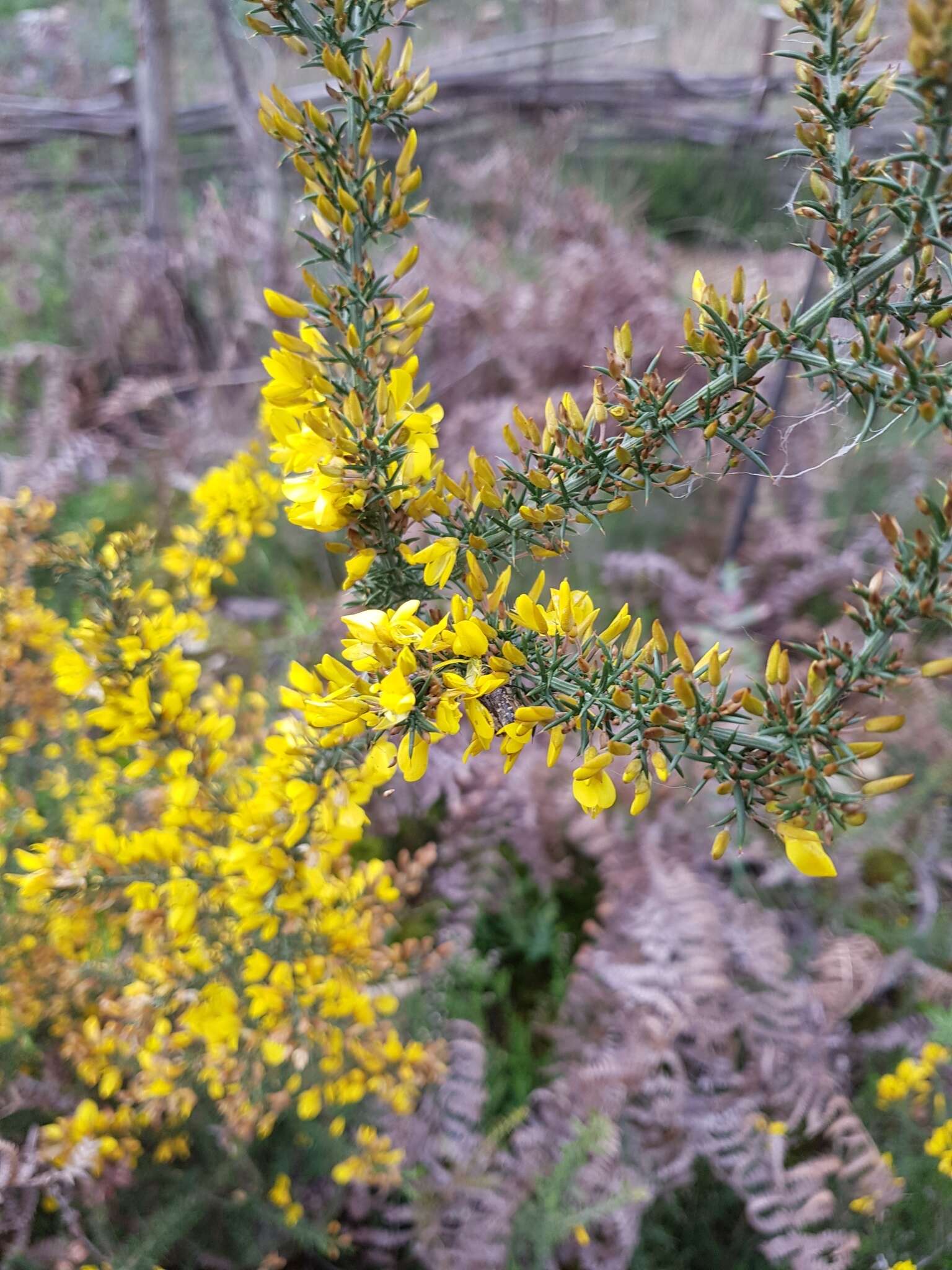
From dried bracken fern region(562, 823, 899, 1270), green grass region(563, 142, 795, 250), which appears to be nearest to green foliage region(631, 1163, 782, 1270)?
dried bracken fern region(562, 823, 899, 1270)

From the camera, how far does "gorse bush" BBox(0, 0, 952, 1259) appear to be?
1.75 ft

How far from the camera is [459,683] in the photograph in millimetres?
584

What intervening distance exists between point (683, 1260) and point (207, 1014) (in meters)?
1.01

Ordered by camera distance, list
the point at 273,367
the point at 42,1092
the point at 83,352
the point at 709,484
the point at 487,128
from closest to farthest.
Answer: the point at 273,367
the point at 42,1092
the point at 709,484
the point at 83,352
the point at 487,128

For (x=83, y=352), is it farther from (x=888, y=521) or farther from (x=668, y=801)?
(x=888, y=521)

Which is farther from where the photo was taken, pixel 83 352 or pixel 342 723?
pixel 83 352

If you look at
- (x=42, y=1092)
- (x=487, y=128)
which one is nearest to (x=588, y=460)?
(x=42, y=1092)

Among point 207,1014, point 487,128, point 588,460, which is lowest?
point 207,1014

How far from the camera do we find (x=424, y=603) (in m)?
0.77

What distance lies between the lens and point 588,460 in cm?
61

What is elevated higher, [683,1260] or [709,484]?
[709,484]

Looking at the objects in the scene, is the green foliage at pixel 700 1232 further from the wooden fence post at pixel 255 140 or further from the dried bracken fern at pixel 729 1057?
the wooden fence post at pixel 255 140

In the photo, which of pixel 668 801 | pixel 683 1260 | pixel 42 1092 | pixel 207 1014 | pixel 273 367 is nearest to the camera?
pixel 273 367

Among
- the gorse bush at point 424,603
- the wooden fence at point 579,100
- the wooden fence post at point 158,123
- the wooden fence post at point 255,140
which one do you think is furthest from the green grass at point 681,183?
the gorse bush at point 424,603
